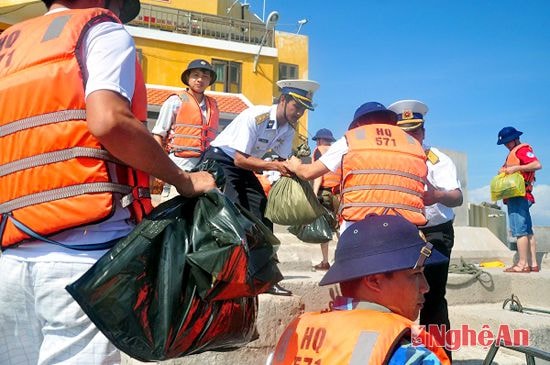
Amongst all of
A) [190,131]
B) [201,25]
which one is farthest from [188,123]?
[201,25]

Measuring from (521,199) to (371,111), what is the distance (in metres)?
3.88

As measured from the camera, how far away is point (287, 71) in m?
29.3

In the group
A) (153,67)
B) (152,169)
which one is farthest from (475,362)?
(153,67)

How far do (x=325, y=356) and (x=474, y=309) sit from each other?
4.21 m

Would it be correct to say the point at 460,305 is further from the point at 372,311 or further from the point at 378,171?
the point at 372,311

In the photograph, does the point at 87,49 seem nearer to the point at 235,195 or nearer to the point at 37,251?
the point at 37,251

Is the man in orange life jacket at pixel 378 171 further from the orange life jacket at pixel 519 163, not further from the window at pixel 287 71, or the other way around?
the window at pixel 287 71

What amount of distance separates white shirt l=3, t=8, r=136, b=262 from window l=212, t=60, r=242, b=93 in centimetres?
2487

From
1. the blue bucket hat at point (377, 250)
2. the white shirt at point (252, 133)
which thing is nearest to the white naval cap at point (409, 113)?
the white shirt at point (252, 133)

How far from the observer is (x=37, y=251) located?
1.78 meters

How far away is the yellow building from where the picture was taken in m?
24.7

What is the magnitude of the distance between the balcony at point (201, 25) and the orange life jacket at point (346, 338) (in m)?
25.2

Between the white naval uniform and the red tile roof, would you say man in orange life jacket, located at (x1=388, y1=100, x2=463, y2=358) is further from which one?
the red tile roof

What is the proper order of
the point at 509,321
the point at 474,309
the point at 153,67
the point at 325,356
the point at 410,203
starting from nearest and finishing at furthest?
the point at 325,356 → the point at 410,203 → the point at 509,321 → the point at 474,309 → the point at 153,67
